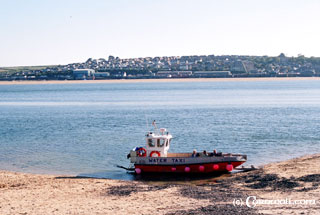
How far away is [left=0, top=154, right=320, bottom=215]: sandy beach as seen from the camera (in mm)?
18094

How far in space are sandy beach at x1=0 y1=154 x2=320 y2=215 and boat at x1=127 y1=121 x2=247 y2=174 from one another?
136 cm

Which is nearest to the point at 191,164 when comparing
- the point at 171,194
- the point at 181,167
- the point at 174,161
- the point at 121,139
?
the point at 181,167

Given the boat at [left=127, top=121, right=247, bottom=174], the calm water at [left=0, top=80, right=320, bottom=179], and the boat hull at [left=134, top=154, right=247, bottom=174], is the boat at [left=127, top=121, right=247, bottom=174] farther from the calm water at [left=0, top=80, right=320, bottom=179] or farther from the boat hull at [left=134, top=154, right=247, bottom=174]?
the calm water at [left=0, top=80, right=320, bottom=179]

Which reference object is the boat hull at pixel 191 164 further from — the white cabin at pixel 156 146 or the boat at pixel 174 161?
the white cabin at pixel 156 146

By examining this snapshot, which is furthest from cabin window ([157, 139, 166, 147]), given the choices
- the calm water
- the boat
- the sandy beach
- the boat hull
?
the sandy beach

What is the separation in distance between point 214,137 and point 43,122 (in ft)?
83.5

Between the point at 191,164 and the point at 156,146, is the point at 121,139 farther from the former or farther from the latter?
the point at 191,164

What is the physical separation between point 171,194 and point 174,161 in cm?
676

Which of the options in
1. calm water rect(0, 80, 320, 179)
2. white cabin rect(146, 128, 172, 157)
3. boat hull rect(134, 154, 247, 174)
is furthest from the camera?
calm water rect(0, 80, 320, 179)

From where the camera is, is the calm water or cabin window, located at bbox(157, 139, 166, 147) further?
the calm water

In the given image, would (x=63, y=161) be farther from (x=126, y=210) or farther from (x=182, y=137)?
(x=126, y=210)

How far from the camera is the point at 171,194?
2145cm

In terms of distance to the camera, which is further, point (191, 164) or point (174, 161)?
point (174, 161)

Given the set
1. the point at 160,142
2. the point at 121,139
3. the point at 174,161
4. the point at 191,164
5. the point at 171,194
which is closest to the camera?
the point at 171,194
